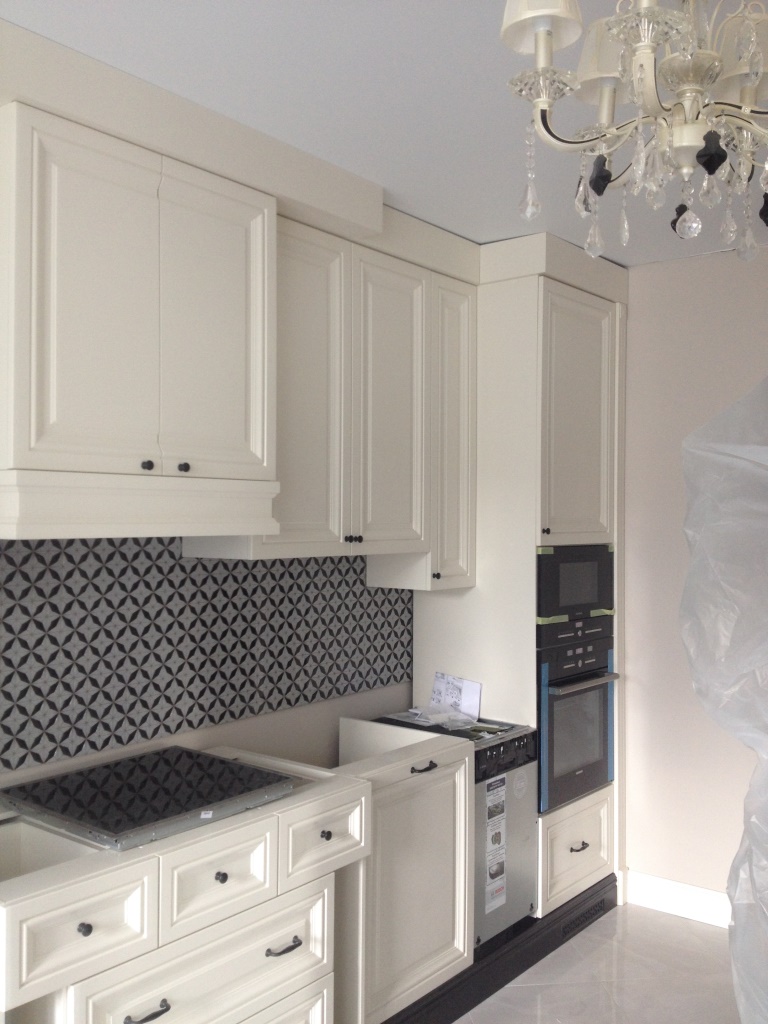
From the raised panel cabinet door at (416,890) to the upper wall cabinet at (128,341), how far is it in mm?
935

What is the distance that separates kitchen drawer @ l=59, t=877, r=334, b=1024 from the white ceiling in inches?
71.9

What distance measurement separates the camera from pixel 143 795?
84.9 inches

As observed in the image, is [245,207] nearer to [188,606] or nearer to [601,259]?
[188,606]

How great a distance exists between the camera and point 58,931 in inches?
66.3

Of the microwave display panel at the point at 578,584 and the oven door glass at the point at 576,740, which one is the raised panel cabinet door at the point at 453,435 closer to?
the microwave display panel at the point at 578,584

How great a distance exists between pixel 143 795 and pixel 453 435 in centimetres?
166

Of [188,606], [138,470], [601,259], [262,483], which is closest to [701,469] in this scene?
[262,483]

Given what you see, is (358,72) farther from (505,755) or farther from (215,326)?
(505,755)

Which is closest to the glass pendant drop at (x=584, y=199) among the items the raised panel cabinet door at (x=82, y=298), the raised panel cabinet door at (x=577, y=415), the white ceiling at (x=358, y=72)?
the white ceiling at (x=358, y=72)

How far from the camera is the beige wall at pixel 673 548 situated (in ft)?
11.4

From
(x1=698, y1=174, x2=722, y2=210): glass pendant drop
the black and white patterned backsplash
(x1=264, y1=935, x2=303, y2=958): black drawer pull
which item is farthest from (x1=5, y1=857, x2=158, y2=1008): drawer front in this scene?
(x1=698, y1=174, x2=722, y2=210): glass pendant drop

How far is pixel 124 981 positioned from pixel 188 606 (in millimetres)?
1098

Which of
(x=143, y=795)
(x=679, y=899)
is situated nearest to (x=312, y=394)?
(x=143, y=795)

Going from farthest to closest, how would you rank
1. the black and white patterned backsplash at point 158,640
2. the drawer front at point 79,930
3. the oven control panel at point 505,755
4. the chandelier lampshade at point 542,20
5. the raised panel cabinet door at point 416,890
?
the oven control panel at point 505,755 → the raised panel cabinet door at point 416,890 → the black and white patterned backsplash at point 158,640 → the drawer front at point 79,930 → the chandelier lampshade at point 542,20
